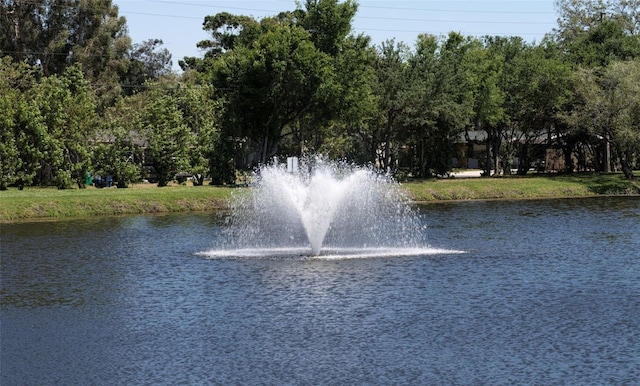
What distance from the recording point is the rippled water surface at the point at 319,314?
21.2 meters

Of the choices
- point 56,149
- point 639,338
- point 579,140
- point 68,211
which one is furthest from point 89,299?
point 579,140

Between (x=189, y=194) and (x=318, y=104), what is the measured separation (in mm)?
17914

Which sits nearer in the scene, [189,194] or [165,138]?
[189,194]

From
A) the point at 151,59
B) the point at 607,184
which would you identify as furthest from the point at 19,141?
the point at 151,59

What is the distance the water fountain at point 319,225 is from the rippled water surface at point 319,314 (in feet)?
5.67

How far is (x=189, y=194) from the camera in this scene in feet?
224

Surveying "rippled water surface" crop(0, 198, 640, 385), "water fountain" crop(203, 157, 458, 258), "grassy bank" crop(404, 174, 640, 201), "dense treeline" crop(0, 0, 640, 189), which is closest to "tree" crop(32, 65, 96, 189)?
"dense treeline" crop(0, 0, 640, 189)

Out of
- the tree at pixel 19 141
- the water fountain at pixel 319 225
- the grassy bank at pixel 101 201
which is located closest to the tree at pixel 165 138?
the grassy bank at pixel 101 201

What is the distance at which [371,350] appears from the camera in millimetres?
22875

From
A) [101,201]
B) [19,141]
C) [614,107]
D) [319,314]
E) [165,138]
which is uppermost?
[614,107]

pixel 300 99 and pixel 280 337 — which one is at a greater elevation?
pixel 300 99

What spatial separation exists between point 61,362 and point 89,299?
849 cm

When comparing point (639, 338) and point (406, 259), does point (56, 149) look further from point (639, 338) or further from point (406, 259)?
point (639, 338)

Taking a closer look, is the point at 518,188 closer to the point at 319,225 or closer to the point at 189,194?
the point at 189,194
